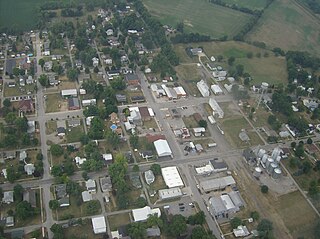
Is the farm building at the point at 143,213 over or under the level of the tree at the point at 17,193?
under

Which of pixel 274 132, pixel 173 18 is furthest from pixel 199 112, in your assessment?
pixel 173 18

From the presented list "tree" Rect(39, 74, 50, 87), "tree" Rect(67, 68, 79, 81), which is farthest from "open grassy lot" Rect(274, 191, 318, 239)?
"tree" Rect(39, 74, 50, 87)

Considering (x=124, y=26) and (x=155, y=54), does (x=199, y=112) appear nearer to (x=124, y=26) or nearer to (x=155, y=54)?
(x=155, y=54)

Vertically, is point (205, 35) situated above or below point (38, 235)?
above

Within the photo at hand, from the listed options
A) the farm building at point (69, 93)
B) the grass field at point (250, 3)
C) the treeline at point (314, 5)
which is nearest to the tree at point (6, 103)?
the farm building at point (69, 93)

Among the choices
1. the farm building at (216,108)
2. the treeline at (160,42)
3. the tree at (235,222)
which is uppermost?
the treeline at (160,42)

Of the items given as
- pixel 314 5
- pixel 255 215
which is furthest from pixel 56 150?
pixel 314 5

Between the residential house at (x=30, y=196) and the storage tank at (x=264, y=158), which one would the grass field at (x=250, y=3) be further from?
the residential house at (x=30, y=196)

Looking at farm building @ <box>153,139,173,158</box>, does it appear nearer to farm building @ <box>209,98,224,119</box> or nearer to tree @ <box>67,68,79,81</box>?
farm building @ <box>209,98,224,119</box>
